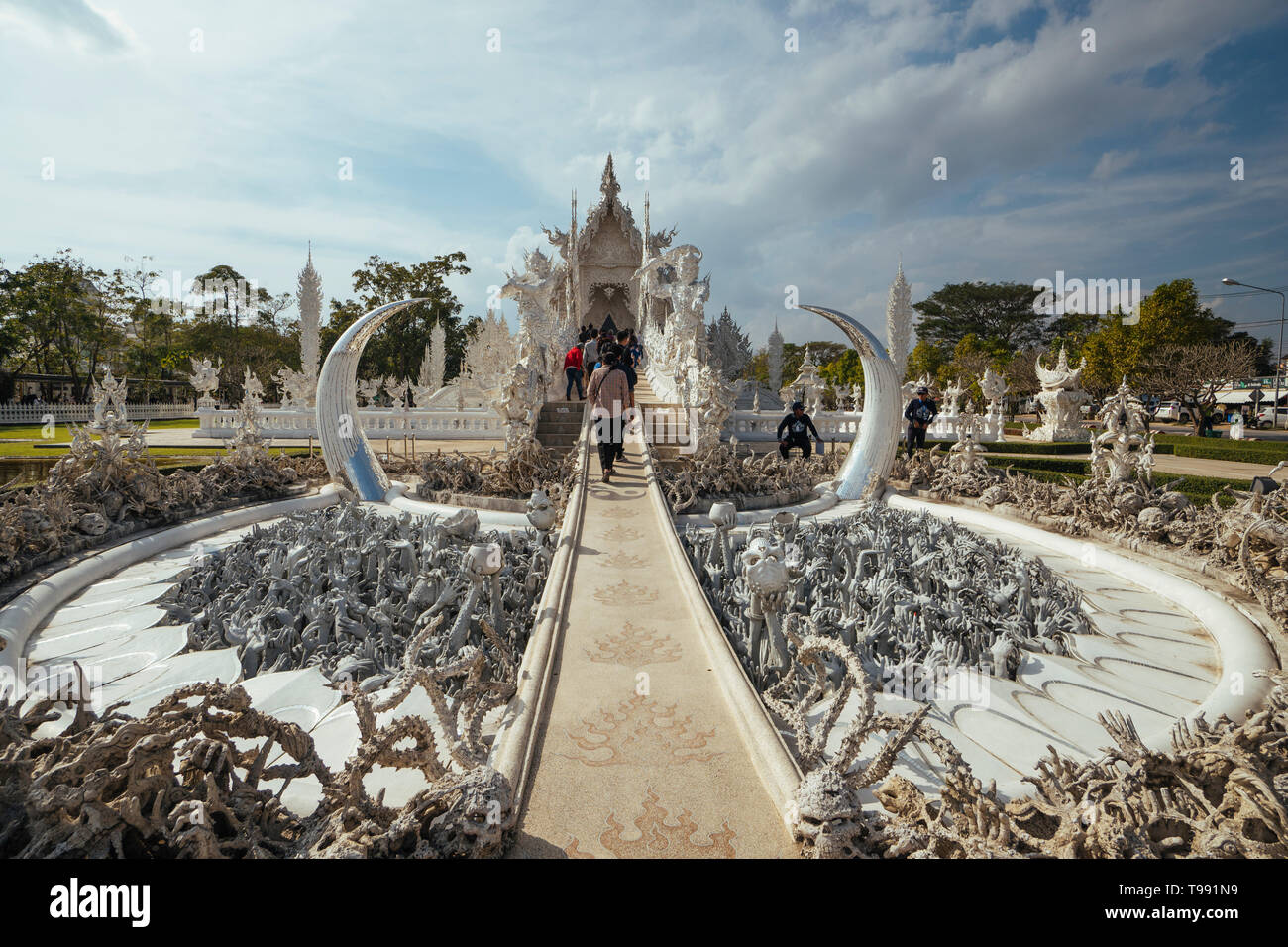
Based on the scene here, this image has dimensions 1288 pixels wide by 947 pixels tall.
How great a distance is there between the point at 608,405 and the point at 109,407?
7168mm

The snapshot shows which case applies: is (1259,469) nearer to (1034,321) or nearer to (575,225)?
(575,225)

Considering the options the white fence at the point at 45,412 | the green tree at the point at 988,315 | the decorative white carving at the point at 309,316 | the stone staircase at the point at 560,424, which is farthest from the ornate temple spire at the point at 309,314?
the green tree at the point at 988,315

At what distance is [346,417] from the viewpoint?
10.7 m

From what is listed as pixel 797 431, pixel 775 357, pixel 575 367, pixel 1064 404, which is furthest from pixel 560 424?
pixel 775 357

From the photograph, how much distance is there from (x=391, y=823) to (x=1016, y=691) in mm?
3989

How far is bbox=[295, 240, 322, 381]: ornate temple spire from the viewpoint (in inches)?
1200

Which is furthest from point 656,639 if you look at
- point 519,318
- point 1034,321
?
point 1034,321

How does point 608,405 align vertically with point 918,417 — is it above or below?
above

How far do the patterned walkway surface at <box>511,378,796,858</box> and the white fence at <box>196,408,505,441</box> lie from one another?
17158mm

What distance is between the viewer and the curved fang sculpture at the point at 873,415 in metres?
10.9

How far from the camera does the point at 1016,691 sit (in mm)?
4215

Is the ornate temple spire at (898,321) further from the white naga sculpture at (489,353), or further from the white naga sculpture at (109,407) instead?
the white naga sculpture at (109,407)

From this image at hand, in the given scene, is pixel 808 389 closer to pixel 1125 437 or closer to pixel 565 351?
pixel 565 351

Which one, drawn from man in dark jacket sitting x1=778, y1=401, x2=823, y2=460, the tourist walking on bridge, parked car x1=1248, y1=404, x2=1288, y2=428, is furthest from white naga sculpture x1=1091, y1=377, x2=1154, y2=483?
parked car x1=1248, y1=404, x2=1288, y2=428
